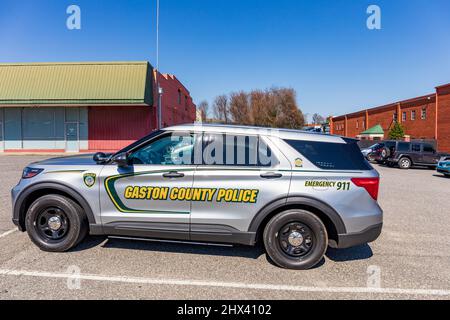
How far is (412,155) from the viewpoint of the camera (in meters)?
17.3

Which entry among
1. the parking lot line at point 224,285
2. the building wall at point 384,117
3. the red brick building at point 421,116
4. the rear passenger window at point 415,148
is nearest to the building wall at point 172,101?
the rear passenger window at point 415,148

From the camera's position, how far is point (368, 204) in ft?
11.4

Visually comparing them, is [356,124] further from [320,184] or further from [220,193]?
[220,193]

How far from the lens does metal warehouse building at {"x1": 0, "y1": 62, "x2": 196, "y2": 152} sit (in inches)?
823

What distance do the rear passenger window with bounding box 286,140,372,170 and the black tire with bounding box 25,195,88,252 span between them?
3.04 meters

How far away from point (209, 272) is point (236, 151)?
155 cm

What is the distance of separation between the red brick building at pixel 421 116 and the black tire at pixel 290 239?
33.3 meters

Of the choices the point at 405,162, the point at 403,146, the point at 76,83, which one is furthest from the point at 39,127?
the point at 405,162

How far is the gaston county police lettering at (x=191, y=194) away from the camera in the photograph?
3504 mm

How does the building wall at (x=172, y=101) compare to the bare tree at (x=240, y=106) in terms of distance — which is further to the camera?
the bare tree at (x=240, y=106)

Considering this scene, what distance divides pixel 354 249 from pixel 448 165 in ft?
40.0

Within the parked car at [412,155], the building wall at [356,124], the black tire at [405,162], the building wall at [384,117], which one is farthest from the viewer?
the building wall at [356,124]

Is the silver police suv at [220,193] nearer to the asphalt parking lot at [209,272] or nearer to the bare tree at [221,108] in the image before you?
the asphalt parking lot at [209,272]
